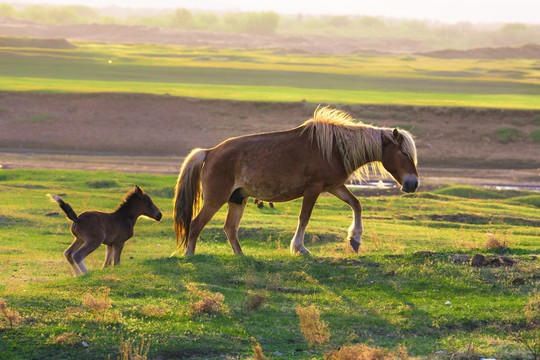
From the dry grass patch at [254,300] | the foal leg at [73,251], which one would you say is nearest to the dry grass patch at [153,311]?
the dry grass patch at [254,300]

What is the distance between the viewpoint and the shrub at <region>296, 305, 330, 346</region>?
25.4ft

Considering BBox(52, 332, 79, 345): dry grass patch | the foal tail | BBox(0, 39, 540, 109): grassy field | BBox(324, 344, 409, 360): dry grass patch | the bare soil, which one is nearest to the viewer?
BBox(324, 344, 409, 360): dry grass patch

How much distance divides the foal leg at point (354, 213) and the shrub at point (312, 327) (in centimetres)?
377

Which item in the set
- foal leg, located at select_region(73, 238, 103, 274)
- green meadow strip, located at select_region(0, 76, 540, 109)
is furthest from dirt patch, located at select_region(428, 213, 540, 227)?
green meadow strip, located at select_region(0, 76, 540, 109)

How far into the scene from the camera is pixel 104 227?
12.1 meters

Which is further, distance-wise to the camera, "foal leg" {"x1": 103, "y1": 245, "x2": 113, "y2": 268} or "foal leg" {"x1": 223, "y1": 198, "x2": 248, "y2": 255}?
"foal leg" {"x1": 103, "y1": 245, "x2": 113, "y2": 268}

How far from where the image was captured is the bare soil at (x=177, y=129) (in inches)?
1401

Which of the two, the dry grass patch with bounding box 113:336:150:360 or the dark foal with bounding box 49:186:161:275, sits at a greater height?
the dry grass patch with bounding box 113:336:150:360

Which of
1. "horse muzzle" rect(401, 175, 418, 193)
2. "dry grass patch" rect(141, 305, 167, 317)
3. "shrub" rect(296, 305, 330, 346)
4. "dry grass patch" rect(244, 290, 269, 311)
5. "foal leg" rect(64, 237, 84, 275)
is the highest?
"horse muzzle" rect(401, 175, 418, 193)

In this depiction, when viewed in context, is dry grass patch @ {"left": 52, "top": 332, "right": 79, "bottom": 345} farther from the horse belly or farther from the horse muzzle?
the horse muzzle

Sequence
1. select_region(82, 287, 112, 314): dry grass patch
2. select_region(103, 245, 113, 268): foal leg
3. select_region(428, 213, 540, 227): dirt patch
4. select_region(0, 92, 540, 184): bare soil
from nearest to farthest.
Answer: select_region(82, 287, 112, 314): dry grass patch
select_region(103, 245, 113, 268): foal leg
select_region(428, 213, 540, 227): dirt patch
select_region(0, 92, 540, 184): bare soil

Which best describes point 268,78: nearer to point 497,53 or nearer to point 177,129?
point 177,129

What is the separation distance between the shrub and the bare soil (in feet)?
82.3

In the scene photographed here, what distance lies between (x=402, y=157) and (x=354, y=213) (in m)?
1.23
